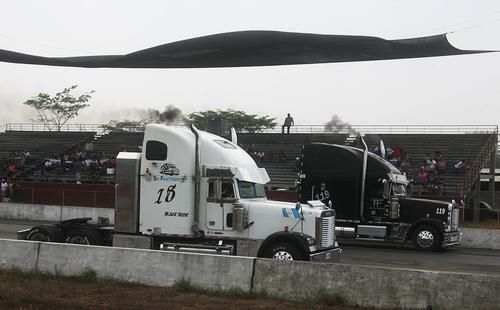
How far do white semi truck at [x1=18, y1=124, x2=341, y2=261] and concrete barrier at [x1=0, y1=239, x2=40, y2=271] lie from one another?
2.24m

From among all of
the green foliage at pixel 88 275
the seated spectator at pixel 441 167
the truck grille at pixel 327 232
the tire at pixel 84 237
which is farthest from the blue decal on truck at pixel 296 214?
the seated spectator at pixel 441 167

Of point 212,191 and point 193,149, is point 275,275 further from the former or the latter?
point 193,149

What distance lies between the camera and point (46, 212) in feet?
93.4

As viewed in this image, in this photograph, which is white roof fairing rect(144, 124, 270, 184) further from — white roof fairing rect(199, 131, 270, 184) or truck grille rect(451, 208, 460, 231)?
truck grille rect(451, 208, 460, 231)

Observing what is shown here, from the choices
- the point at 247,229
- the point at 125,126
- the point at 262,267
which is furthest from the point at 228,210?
the point at 125,126

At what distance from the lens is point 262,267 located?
938 cm

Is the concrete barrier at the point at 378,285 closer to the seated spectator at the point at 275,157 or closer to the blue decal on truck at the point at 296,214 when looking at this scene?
the blue decal on truck at the point at 296,214

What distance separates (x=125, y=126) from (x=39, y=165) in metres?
39.7

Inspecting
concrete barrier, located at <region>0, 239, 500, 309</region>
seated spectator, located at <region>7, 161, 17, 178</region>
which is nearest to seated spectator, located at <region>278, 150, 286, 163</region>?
seated spectator, located at <region>7, 161, 17, 178</region>

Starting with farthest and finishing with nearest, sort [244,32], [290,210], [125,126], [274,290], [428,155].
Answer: [125,126] → [428,155] → [290,210] → [274,290] → [244,32]

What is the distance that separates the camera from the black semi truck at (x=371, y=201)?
19281mm

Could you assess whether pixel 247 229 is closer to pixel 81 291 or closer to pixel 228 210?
pixel 228 210

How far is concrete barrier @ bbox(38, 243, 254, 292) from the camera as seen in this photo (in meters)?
9.53

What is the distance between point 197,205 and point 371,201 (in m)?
8.68
